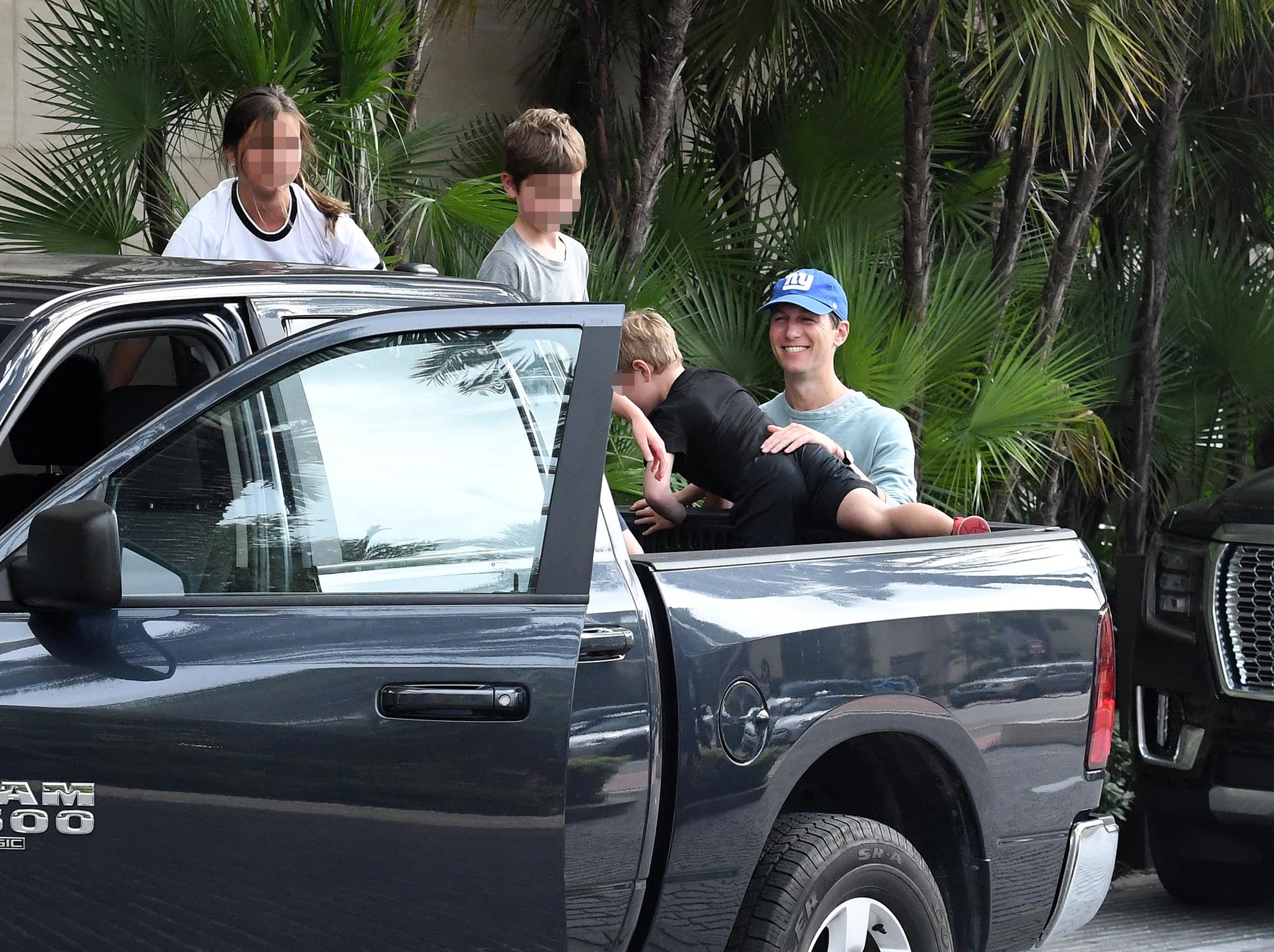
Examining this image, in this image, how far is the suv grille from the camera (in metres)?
5.61

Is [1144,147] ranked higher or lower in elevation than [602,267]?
higher

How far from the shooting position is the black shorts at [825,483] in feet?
13.5

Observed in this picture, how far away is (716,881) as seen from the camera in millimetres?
2885

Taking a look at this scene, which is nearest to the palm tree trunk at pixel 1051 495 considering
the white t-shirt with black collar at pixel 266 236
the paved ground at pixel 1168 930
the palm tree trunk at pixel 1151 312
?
the palm tree trunk at pixel 1151 312

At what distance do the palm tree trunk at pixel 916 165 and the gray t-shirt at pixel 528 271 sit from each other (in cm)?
331

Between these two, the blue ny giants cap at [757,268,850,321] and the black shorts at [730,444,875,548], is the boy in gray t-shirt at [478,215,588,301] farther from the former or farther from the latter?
the black shorts at [730,444,875,548]

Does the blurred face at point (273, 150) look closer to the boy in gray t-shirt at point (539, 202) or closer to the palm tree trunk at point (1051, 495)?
the boy in gray t-shirt at point (539, 202)

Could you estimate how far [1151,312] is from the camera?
9.11 meters

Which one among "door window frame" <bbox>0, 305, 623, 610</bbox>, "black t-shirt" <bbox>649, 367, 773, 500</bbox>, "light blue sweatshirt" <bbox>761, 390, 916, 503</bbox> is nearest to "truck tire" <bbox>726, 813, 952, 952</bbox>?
"door window frame" <bbox>0, 305, 623, 610</bbox>

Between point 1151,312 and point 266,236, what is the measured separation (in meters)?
6.37

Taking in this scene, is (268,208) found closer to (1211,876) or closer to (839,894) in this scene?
(839,894)

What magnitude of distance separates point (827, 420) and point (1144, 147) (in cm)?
558

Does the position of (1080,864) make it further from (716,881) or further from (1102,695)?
(716,881)

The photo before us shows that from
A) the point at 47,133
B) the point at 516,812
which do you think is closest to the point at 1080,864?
the point at 516,812
